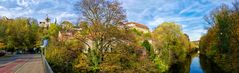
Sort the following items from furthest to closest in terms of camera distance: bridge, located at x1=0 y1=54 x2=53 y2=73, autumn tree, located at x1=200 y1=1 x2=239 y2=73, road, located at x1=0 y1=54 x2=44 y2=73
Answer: autumn tree, located at x1=200 y1=1 x2=239 y2=73 < road, located at x1=0 y1=54 x2=44 y2=73 < bridge, located at x1=0 y1=54 x2=53 y2=73

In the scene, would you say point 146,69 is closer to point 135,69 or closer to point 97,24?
point 135,69

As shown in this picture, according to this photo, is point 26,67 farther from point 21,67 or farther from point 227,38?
point 227,38

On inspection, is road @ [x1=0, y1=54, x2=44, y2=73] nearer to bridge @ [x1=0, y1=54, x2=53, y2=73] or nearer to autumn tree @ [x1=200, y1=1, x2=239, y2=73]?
bridge @ [x1=0, y1=54, x2=53, y2=73]

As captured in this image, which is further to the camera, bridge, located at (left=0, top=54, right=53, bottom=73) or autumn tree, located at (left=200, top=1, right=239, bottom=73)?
autumn tree, located at (left=200, top=1, right=239, bottom=73)

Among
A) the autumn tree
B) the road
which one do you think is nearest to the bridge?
the road

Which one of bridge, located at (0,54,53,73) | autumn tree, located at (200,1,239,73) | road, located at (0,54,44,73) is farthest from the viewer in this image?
autumn tree, located at (200,1,239,73)

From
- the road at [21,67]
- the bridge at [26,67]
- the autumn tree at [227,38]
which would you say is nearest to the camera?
the bridge at [26,67]

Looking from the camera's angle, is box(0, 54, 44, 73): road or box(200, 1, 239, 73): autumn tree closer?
box(0, 54, 44, 73): road

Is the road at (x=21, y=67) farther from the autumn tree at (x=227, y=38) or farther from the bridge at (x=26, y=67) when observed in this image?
the autumn tree at (x=227, y=38)

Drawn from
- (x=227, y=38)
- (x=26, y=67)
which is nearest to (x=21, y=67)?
(x=26, y=67)

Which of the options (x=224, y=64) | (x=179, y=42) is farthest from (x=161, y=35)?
(x=224, y=64)

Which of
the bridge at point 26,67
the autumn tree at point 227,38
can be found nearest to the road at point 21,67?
the bridge at point 26,67

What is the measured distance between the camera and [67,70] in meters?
32.6

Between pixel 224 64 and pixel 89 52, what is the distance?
2501 centimetres
